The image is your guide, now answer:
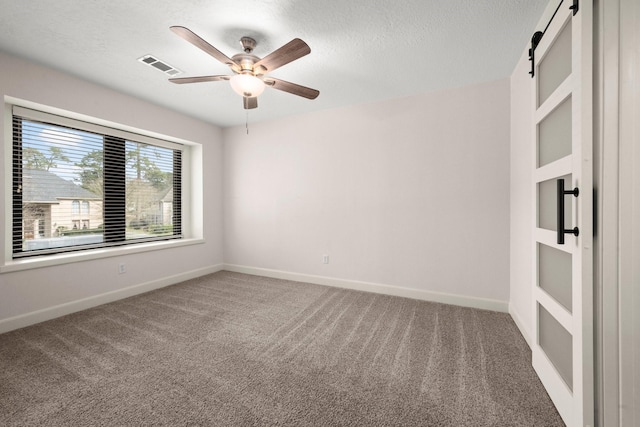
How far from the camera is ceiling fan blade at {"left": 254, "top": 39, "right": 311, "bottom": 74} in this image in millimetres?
1689

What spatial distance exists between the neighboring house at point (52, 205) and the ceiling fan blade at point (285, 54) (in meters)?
2.72

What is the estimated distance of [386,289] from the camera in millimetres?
3365

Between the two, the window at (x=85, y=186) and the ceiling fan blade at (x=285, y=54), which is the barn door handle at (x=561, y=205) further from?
the window at (x=85, y=186)

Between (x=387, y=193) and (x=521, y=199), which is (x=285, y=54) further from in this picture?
(x=521, y=199)

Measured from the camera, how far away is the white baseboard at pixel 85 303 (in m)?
2.40

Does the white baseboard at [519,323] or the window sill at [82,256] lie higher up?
the window sill at [82,256]

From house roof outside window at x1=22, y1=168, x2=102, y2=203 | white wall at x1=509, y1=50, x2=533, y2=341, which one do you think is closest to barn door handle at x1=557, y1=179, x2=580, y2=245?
white wall at x1=509, y1=50, x2=533, y2=341

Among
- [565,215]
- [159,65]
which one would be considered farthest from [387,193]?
[159,65]

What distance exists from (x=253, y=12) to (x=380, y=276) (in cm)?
302

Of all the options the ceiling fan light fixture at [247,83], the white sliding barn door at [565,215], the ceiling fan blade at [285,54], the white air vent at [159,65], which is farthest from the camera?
the white air vent at [159,65]

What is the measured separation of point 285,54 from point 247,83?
429 millimetres

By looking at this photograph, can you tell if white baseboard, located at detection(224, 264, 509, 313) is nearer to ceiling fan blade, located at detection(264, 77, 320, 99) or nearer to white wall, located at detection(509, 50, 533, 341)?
white wall, located at detection(509, 50, 533, 341)

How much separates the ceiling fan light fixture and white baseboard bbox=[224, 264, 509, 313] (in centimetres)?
262

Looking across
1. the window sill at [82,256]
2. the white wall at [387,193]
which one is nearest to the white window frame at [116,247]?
the window sill at [82,256]
